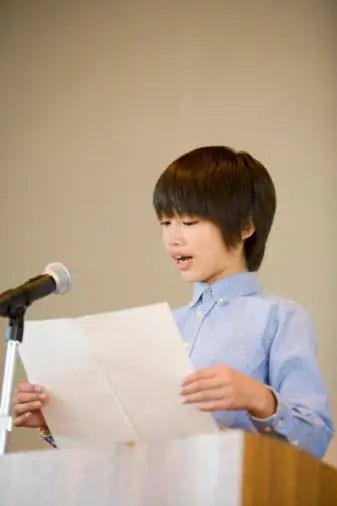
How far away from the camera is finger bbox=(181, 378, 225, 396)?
3.24 ft

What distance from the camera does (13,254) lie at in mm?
1925

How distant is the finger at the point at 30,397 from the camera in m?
1.13

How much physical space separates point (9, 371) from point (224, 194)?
442 mm

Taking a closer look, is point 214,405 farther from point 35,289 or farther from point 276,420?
point 35,289

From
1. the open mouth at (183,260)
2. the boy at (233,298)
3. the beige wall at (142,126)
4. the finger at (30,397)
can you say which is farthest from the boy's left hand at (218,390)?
the beige wall at (142,126)

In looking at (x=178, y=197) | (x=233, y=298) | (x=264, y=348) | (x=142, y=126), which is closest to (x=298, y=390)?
(x=264, y=348)

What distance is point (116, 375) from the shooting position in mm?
1042

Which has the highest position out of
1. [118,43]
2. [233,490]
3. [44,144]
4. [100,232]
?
[118,43]

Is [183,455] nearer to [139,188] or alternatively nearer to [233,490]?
[233,490]

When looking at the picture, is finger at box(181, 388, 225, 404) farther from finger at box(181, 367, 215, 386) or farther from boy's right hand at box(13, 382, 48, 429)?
boy's right hand at box(13, 382, 48, 429)

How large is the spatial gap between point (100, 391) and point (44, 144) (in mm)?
1001

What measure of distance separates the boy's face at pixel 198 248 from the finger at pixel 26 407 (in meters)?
0.29

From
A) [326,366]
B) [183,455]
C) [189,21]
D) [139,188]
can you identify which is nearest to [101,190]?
[139,188]

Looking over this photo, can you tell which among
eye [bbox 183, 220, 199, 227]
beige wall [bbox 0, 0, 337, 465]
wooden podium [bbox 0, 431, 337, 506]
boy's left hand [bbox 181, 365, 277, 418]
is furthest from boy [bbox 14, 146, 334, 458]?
beige wall [bbox 0, 0, 337, 465]
